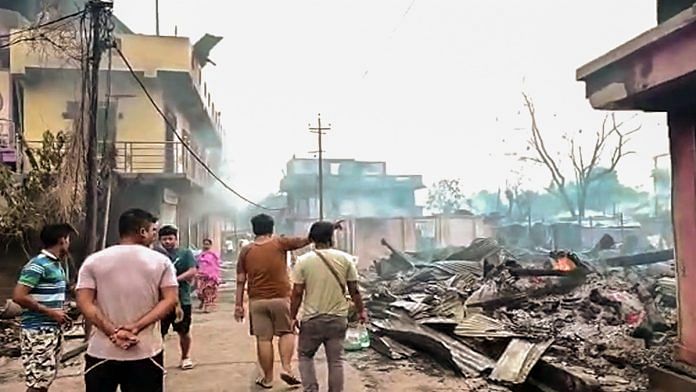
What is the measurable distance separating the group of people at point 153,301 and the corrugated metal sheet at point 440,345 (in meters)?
2.07

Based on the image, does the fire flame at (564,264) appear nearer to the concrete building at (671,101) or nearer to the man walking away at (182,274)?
the concrete building at (671,101)

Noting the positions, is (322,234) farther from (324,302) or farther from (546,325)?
(546,325)

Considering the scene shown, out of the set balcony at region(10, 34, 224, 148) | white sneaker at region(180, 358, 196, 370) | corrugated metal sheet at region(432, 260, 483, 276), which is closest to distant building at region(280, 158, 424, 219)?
balcony at region(10, 34, 224, 148)

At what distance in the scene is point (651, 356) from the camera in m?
6.68

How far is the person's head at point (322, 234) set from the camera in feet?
18.0

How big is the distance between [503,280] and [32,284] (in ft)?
26.2

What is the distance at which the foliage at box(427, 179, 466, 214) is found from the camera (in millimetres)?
59250

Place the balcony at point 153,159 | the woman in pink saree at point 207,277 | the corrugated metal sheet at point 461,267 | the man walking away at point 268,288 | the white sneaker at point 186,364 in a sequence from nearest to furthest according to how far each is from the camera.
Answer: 1. the man walking away at point 268,288
2. the white sneaker at point 186,364
3. the woman in pink saree at point 207,277
4. the corrugated metal sheet at point 461,267
5. the balcony at point 153,159

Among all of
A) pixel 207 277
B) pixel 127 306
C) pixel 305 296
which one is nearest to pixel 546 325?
pixel 305 296

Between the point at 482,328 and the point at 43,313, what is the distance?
5.15m

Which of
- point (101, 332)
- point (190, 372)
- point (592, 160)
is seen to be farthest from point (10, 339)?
point (592, 160)

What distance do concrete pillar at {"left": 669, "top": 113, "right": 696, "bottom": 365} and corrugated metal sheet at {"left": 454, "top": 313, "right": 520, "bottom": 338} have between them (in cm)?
245

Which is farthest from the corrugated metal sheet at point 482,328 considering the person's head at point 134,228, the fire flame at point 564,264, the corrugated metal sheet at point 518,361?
the person's head at point 134,228

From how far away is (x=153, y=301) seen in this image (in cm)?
378
